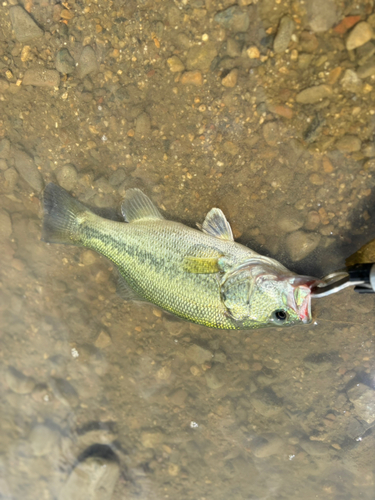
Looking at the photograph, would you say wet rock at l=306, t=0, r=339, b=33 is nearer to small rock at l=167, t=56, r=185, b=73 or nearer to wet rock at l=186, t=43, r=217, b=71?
wet rock at l=186, t=43, r=217, b=71

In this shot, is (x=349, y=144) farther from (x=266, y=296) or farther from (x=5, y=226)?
(x=5, y=226)

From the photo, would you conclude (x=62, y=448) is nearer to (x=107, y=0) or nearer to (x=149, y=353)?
(x=149, y=353)

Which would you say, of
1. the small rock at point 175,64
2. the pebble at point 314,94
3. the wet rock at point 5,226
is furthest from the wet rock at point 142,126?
the wet rock at point 5,226

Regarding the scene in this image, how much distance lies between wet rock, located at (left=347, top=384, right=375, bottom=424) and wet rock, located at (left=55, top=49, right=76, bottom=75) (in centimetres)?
438

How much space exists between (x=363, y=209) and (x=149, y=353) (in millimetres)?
2746

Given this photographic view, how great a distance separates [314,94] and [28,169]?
2.91 m

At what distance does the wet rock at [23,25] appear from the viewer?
307cm

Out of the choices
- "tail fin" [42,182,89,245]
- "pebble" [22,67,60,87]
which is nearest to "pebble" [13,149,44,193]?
"tail fin" [42,182,89,245]

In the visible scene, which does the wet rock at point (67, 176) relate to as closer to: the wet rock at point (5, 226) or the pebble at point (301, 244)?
the wet rock at point (5, 226)

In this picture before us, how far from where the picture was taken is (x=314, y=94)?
2.63m

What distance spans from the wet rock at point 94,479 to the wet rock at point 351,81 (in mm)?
4976

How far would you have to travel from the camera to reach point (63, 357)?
4.20m

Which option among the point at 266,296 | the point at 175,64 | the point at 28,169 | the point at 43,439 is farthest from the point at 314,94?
the point at 43,439

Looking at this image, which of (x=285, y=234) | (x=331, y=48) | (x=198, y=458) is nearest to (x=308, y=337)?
(x=285, y=234)
